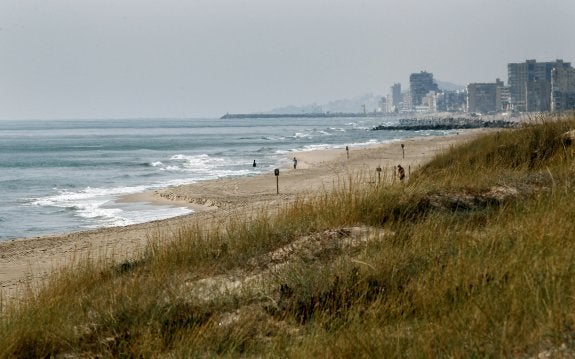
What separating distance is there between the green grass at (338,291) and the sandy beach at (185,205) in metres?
1.38

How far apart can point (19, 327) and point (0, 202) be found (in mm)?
31348

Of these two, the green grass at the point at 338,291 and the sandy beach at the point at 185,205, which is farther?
the sandy beach at the point at 185,205

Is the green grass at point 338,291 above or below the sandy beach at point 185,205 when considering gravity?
above

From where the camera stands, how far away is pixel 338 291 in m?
6.43

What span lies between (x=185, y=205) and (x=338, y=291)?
950 inches

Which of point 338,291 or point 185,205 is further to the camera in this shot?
point 185,205

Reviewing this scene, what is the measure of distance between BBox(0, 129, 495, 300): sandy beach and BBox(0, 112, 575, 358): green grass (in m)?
1.38

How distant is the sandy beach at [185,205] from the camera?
1476 centimetres

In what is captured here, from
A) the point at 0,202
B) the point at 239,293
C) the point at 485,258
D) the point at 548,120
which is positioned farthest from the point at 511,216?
the point at 0,202

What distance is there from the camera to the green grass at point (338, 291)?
16.7 feet

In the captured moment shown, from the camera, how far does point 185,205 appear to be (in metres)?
30.2

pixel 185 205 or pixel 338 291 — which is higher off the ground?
pixel 338 291

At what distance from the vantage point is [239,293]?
6785 mm

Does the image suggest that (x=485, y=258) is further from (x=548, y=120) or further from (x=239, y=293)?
(x=548, y=120)
